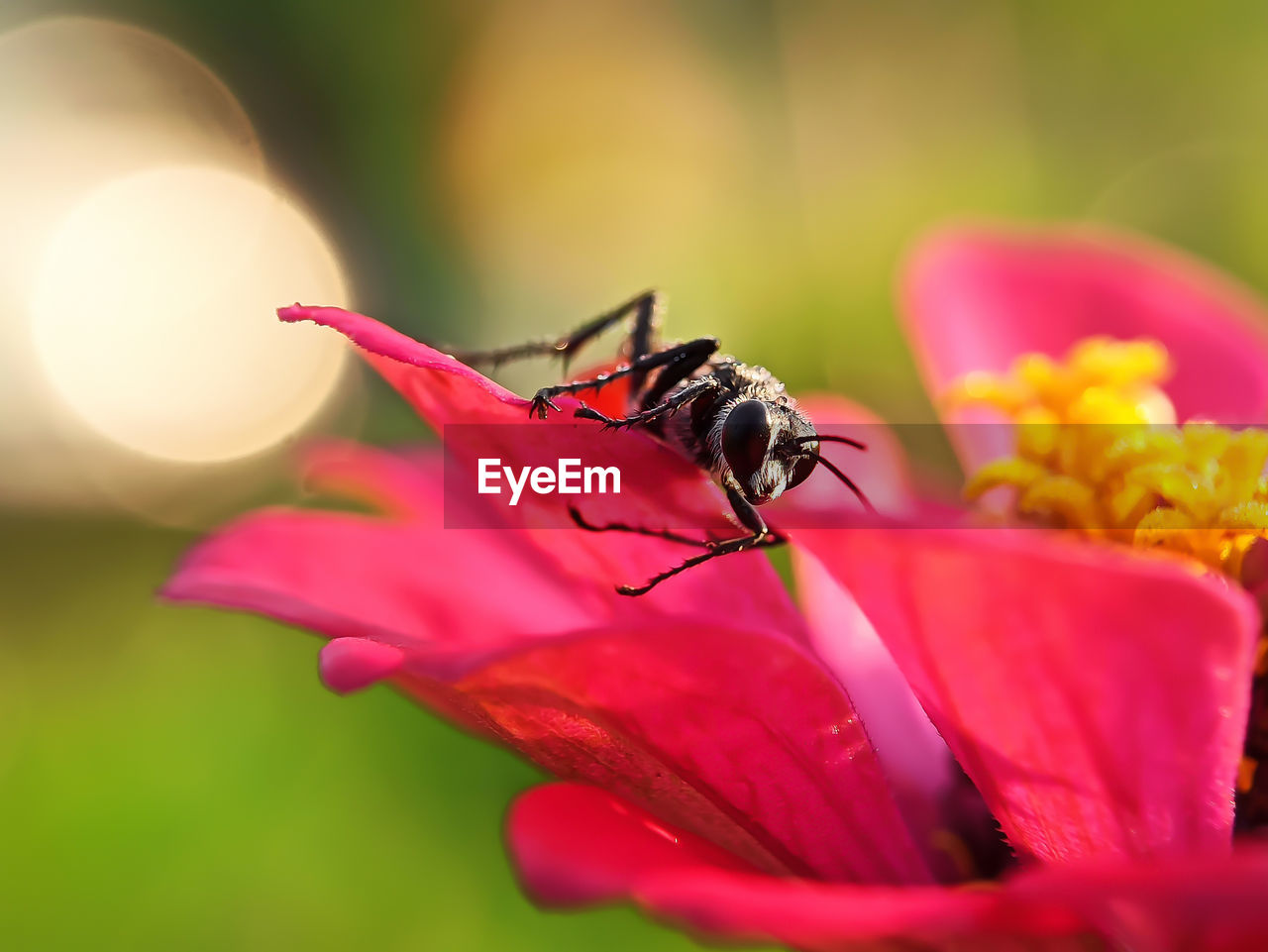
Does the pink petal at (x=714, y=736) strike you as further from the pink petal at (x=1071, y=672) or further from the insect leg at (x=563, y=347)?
the insect leg at (x=563, y=347)

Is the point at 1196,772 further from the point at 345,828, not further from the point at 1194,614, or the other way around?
the point at 345,828

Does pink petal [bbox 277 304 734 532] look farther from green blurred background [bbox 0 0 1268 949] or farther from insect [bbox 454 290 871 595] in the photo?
green blurred background [bbox 0 0 1268 949]

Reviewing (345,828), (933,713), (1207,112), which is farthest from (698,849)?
(1207,112)

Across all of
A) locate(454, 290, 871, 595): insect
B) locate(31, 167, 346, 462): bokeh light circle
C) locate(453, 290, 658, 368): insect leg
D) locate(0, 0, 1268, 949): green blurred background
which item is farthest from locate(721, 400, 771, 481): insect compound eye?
locate(31, 167, 346, 462): bokeh light circle

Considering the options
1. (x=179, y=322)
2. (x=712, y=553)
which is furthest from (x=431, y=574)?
(x=179, y=322)

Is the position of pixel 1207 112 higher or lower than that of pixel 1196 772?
higher
